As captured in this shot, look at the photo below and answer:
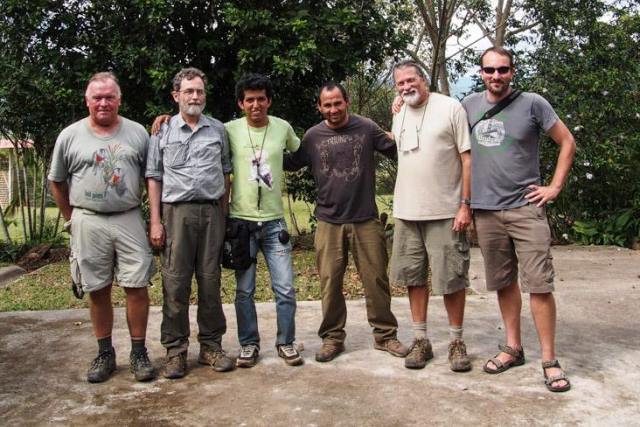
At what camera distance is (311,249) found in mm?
9562

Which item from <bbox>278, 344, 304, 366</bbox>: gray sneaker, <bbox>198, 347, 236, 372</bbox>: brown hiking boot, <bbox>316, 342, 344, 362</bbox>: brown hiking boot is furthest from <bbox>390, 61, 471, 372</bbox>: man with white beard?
<bbox>198, 347, 236, 372</bbox>: brown hiking boot

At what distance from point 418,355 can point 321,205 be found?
3.60 ft

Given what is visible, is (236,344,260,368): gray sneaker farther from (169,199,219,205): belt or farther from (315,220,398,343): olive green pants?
(169,199,219,205): belt

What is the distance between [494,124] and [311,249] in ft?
19.1

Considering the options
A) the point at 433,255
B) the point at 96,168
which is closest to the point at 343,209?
the point at 433,255

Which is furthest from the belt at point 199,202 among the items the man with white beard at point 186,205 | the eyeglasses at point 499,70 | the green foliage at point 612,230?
the green foliage at point 612,230

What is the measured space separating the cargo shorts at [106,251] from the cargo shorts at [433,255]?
1517 mm

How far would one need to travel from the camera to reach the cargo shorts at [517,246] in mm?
3877

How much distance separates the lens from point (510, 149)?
3.90m

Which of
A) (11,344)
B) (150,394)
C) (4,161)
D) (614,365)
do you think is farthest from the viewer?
(4,161)

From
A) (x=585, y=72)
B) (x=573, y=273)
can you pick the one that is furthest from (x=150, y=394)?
(x=585, y=72)

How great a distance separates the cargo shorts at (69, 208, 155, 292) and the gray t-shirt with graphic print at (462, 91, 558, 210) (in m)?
2.00

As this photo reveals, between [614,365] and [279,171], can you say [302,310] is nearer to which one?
[279,171]

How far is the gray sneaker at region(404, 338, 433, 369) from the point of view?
13.6 feet
